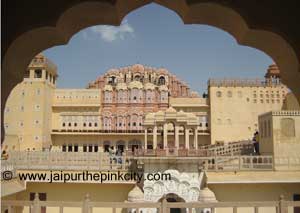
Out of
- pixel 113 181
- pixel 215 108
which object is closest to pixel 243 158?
pixel 113 181

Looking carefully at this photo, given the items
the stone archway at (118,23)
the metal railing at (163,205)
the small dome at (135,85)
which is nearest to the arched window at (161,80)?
the small dome at (135,85)

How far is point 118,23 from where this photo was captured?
2.82 meters

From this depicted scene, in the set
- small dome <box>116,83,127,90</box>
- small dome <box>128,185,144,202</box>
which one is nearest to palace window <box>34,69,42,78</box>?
small dome <box>116,83,127,90</box>

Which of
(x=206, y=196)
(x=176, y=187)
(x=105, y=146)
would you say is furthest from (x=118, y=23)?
(x=105, y=146)

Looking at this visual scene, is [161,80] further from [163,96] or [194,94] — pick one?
[194,94]

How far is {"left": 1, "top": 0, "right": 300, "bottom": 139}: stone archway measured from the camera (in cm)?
251

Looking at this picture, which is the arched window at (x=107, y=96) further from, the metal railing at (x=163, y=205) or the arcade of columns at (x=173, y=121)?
the metal railing at (x=163, y=205)

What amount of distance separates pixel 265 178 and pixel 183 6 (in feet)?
52.0

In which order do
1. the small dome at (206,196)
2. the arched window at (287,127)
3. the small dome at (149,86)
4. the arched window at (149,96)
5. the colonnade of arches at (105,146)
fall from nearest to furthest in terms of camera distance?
the small dome at (206,196), the arched window at (287,127), the colonnade of arches at (105,146), the arched window at (149,96), the small dome at (149,86)

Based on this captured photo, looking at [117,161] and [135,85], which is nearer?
[117,161]

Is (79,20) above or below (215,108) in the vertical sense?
below

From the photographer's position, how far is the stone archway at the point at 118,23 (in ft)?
8.24

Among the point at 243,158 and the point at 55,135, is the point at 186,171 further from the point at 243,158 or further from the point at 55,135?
the point at 55,135

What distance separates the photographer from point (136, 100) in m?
34.9
